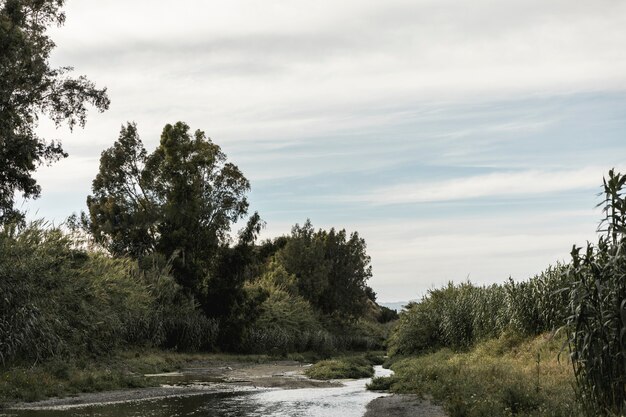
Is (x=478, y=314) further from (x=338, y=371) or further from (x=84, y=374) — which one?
(x=84, y=374)

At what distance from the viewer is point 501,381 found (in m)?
21.3

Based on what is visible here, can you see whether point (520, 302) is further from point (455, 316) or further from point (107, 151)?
point (107, 151)

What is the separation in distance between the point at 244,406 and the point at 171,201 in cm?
3461

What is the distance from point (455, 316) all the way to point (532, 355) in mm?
11583

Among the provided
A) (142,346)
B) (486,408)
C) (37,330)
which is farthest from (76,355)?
(486,408)

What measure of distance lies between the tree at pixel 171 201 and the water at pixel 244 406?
90.8ft

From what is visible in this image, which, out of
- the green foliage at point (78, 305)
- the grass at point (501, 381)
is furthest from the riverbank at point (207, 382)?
the grass at point (501, 381)

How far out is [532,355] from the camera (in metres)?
27.4

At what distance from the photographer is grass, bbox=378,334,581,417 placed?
17406 millimetres

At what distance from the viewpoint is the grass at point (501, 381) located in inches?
685

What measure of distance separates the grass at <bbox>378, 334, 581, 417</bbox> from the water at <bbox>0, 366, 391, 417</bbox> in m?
2.18

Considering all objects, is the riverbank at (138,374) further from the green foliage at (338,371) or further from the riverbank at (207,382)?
the green foliage at (338,371)

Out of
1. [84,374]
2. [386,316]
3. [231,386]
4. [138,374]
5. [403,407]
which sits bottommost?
A: [231,386]

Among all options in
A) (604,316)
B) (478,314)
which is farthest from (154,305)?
(604,316)
